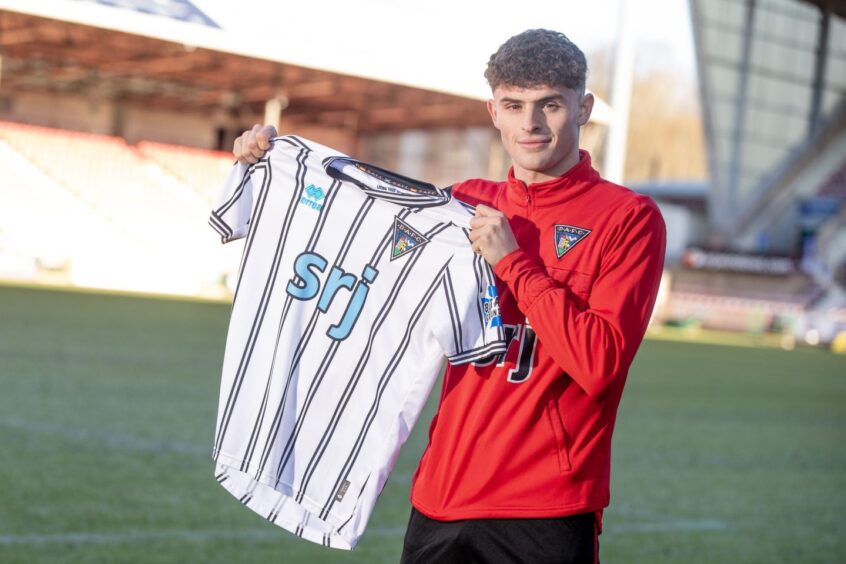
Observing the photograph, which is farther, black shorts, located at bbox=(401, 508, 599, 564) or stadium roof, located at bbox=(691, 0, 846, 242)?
stadium roof, located at bbox=(691, 0, 846, 242)

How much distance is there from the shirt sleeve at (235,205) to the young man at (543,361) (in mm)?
696

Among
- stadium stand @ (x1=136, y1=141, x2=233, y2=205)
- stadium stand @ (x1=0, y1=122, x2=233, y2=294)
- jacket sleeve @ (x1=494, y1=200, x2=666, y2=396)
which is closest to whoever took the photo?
jacket sleeve @ (x1=494, y1=200, x2=666, y2=396)

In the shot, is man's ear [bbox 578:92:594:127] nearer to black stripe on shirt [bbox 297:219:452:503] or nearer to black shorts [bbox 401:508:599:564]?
black stripe on shirt [bbox 297:219:452:503]

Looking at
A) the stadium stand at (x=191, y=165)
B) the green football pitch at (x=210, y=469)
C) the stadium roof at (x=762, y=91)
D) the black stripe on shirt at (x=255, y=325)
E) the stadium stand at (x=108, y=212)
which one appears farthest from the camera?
the stadium roof at (x=762, y=91)

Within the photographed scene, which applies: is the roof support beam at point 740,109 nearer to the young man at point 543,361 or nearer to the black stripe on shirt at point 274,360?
the black stripe on shirt at point 274,360

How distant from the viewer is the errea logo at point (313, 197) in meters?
2.94

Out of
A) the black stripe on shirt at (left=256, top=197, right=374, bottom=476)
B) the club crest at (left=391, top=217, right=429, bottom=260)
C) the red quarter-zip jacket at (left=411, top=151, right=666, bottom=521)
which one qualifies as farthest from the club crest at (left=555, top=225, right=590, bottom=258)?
the black stripe on shirt at (left=256, top=197, right=374, bottom=476)

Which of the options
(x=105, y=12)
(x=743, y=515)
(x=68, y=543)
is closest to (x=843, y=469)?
(x=743, y=515)

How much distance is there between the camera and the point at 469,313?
265 centimetres

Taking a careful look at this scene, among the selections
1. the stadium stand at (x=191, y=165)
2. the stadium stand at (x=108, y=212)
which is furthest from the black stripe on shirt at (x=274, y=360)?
the stadium stand at (x=191, y=165)

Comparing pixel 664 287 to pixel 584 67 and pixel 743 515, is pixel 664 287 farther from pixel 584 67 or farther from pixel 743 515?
pixel 584 67

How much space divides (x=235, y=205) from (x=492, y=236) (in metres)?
A: 0.77

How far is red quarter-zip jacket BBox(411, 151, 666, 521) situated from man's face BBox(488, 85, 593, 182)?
1.6 inches

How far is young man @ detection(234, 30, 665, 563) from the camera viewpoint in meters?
2.51
